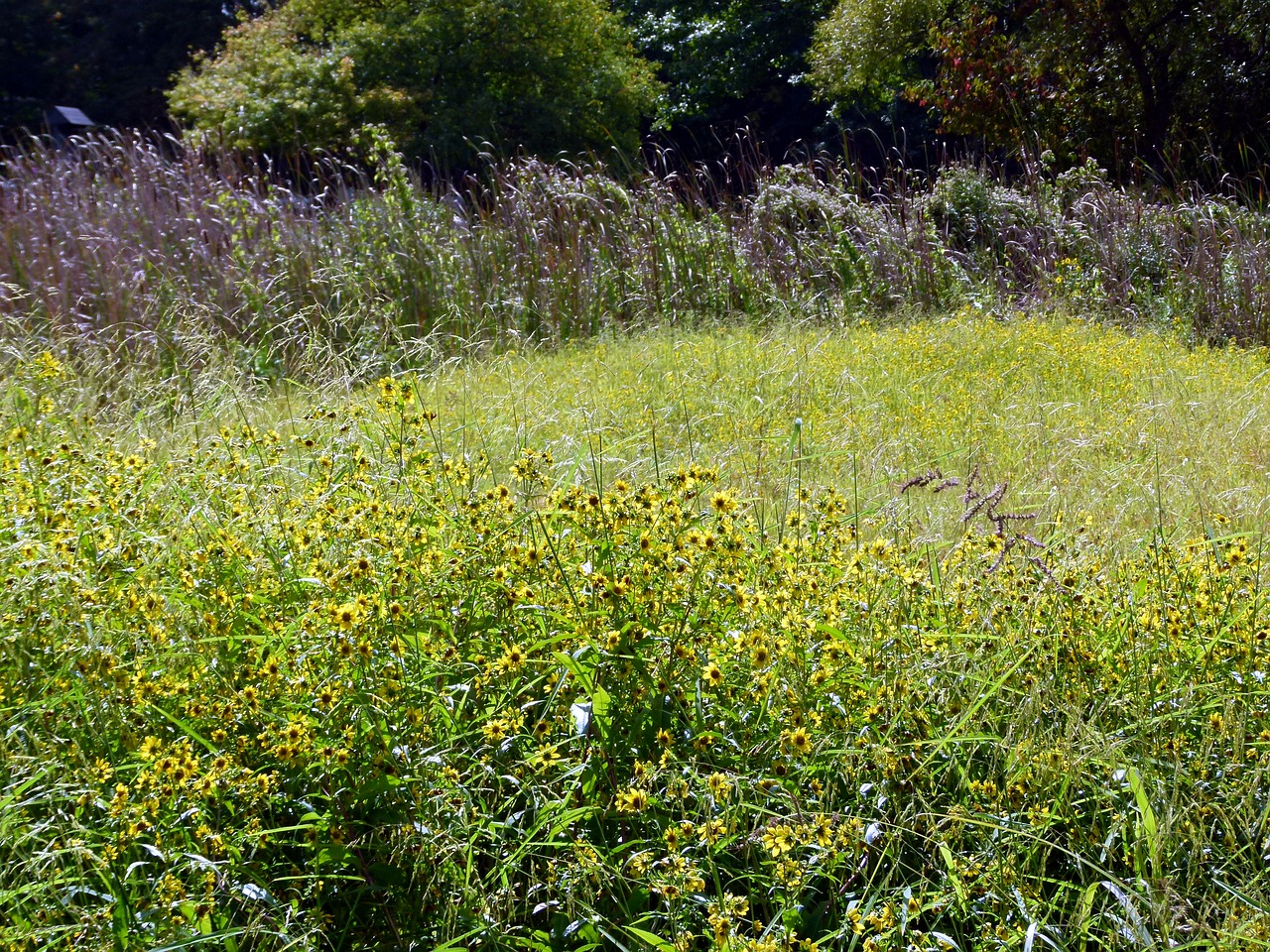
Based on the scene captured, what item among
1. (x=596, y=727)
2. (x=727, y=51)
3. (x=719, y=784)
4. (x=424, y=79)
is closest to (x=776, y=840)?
(x=719, y=784)

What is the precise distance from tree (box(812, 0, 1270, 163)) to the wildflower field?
9602mm

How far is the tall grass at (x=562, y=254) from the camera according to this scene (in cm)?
639

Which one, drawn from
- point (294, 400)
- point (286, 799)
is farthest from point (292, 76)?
point (286, 799)

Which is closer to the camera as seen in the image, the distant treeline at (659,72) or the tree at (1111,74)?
the tree at (1111,74)

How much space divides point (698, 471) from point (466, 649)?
0.58 metres

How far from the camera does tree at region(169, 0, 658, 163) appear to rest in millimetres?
15383

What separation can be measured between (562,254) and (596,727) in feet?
19.0

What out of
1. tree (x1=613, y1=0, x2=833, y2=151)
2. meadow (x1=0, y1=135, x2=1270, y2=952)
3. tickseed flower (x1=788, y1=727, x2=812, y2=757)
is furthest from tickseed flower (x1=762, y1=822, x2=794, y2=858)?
tree (x1=613, y1=0, x2=833, y2=151)

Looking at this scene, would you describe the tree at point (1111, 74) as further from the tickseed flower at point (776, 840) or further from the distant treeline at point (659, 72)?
the tickseed flower at point (776, 840)

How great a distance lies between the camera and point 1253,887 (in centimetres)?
166

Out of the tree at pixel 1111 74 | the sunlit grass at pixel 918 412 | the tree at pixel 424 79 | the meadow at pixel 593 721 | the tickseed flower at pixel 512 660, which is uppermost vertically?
the tree at pixel 424 79

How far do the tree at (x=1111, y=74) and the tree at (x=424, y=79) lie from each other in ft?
16.5

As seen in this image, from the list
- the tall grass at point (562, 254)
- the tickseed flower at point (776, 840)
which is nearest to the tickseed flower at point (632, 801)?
the tickseed flower at point (776, 840)

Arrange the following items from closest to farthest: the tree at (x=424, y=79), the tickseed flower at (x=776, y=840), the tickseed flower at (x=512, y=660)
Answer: the tickseed flower at (x=776, y=840)
the tickseed flower at (x=512, y=660)
the tree at (x=424, y=79)
